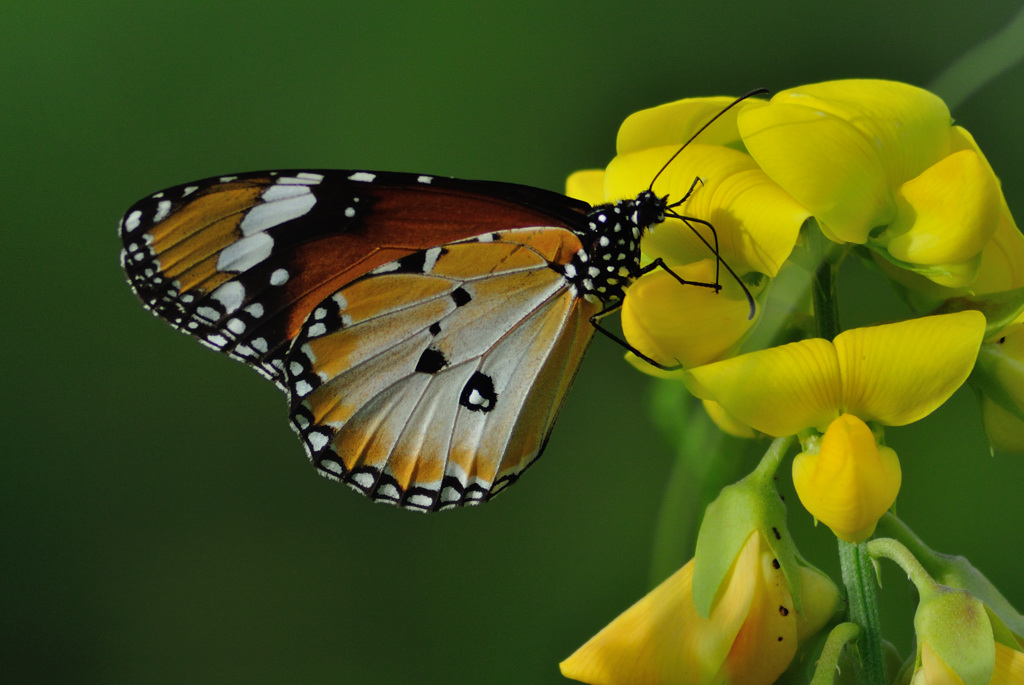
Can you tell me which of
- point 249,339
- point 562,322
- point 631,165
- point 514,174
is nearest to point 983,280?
point 631,165

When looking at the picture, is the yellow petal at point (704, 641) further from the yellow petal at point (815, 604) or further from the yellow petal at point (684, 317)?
the yellow petal at point (684, 317)

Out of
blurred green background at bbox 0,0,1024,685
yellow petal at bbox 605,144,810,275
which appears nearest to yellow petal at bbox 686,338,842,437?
yellow petal at bbox 605,144,810,275

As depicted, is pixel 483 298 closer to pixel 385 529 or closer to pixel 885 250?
pixel 885 250

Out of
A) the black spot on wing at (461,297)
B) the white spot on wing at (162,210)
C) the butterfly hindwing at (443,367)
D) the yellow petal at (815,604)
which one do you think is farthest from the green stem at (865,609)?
the white spot on wing at (162,210)

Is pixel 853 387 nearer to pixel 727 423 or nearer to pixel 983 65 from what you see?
pixel 727 423

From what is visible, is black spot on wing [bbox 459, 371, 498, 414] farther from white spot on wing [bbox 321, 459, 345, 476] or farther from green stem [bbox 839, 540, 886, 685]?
green stem [bbox 839, 540, 886, 685]
